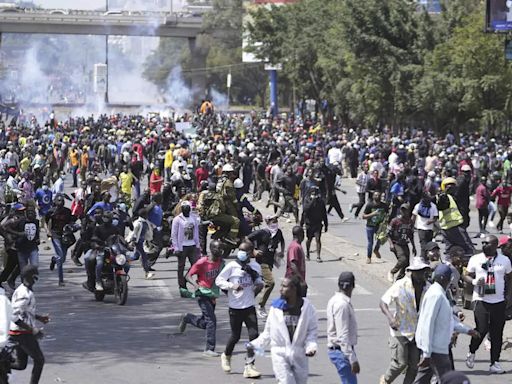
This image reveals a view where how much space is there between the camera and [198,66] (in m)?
124

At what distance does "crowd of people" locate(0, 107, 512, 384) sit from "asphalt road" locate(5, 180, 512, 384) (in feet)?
1.13

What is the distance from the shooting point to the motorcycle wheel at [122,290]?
61.3ft

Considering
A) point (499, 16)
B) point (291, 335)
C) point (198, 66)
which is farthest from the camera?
point (198, 66)

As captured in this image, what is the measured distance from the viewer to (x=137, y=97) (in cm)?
18588

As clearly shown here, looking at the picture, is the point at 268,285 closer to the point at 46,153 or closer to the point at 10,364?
the point at 10,364

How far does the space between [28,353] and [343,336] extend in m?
3.07

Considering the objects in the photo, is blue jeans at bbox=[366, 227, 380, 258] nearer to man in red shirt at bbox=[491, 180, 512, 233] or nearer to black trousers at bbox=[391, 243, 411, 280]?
black trousers at bbox=[391, 243, 411, 280]

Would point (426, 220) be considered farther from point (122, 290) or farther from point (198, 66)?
point (198, 66)

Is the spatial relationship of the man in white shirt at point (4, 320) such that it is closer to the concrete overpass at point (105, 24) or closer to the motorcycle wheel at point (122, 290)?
the motorcycle wheel at point (122, 290)

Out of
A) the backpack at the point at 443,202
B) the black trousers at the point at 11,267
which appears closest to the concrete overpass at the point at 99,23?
the backpack at the point at 443,202

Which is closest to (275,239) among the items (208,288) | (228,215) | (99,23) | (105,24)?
(208,288)

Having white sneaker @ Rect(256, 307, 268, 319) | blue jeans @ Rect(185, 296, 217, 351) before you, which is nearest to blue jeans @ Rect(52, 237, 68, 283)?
white sneaker @ Rect(256, 307, 268, 319)

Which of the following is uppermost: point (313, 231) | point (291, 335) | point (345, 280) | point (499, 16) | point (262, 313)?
point (499, 16)

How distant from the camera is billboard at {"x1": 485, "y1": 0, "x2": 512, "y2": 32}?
36.7 metres
